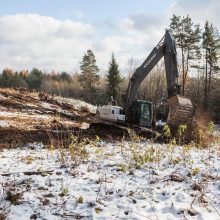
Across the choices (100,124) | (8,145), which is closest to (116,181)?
(8,145)

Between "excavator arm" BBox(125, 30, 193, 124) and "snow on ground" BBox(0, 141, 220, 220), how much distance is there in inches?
230

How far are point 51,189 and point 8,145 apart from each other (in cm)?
607

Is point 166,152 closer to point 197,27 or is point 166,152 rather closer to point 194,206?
point 194,206

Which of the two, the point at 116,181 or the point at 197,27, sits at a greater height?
the point at 197,27

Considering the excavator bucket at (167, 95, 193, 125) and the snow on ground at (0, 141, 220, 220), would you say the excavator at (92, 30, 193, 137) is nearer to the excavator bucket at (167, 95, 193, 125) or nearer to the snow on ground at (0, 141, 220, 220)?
the excavator bucket at (167, 95, 193, 125)

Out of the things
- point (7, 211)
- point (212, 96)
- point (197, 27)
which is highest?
point (197, 27)

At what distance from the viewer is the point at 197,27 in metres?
46.5

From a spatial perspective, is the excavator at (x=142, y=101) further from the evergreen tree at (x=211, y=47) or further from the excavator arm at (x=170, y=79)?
the evergreen tree at (x=211, y=47)

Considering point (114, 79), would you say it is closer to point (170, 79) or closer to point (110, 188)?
point (170, 79)

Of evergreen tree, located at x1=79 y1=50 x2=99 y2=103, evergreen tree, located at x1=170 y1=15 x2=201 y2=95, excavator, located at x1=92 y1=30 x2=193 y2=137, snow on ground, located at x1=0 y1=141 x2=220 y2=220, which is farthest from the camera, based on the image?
evergreen tree, located at x1=79 y1=50 x2=99 y2=103

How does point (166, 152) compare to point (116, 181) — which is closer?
point (116, 181)

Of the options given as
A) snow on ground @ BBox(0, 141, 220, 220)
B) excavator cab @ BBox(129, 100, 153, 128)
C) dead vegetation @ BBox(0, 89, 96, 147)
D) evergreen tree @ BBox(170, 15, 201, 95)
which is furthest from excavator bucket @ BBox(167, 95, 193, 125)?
evergreen tree @ BBox(170, 15, 201, 95)

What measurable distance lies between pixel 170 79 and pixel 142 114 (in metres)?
2.10

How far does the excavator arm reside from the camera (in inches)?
623
